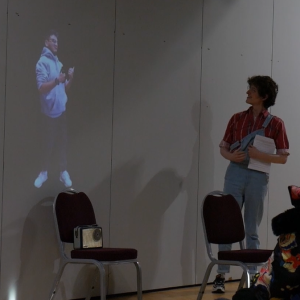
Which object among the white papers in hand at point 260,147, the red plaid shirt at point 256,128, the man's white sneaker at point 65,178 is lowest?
the man's white sneaker at point 65,178

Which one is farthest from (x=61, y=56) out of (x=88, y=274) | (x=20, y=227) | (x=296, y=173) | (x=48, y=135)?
(x=296, y=173)

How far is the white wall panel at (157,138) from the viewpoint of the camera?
4668 millimetres

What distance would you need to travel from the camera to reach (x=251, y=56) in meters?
5.61

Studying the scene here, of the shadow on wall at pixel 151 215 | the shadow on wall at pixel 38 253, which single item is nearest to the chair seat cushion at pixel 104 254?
the shadow on wall at pixel 38 253

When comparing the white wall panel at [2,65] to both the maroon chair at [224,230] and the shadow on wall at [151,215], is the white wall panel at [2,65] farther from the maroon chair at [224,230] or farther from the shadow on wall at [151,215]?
the maroon chair at [224,230]

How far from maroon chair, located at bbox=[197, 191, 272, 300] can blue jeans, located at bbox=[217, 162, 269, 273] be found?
40 centimetres

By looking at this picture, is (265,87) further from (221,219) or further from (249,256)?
(249,256)

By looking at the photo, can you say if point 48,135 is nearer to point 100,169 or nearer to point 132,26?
point 100,169

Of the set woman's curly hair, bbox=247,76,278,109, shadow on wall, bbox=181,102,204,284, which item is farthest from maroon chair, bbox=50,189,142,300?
woman's curly hair, bbox=247,76,278,109

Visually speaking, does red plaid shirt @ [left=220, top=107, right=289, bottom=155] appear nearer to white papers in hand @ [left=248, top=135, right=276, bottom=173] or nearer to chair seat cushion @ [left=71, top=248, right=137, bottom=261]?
white papers in hand @ [left=248, top=135, right=276, bottom=173]

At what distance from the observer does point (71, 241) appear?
12.9 feet

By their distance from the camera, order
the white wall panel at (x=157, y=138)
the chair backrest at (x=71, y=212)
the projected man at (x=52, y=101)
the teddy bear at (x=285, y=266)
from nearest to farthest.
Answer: the teddy bear at (x=285, y=266), the chair backrest at (x=71, y=212), the projected man at (x=52, y=101), the white wall panel at (x=157, y=138)

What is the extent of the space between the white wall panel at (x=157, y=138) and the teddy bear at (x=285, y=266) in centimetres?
278

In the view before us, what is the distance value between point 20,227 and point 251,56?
2.81 metres
